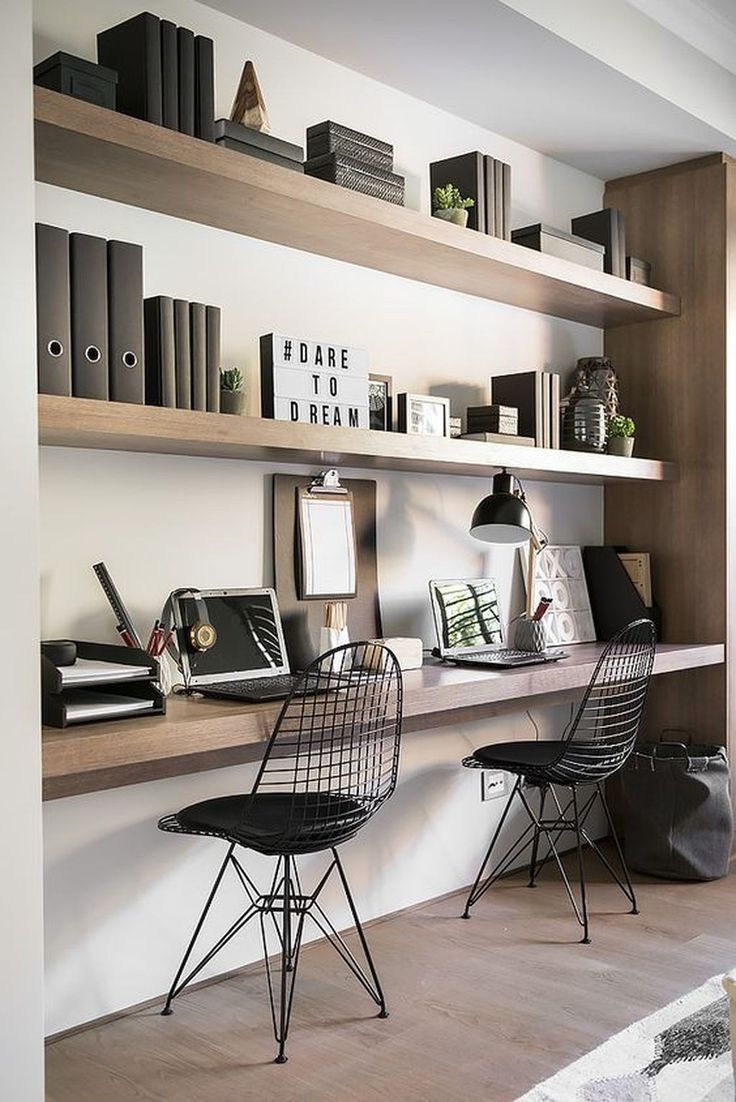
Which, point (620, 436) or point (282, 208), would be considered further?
point (620, 436)

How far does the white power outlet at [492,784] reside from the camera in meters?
3.86

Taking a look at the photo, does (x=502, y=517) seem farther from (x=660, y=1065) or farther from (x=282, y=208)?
(x=660, y=1065)

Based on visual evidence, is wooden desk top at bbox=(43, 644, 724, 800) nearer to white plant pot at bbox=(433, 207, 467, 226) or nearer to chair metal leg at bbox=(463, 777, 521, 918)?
chair metal leg at bbox=(463, 777, 521, 918)

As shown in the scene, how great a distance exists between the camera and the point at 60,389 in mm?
2336

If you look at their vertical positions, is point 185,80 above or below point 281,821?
above

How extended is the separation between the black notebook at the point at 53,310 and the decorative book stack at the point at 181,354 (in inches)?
10.3

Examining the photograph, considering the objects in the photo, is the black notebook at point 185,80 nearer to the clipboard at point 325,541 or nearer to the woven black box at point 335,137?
the woven black box at point 335,137

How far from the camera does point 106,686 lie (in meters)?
2.52

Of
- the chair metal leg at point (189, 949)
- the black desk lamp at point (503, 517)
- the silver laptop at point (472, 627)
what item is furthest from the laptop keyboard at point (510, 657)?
the chair metal leg at point (189, 949)

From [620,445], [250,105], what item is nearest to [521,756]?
[620,445]

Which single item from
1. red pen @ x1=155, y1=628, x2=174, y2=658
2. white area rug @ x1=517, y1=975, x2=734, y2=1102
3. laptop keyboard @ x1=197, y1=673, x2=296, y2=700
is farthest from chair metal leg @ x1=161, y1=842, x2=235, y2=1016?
white area rug @ x1=517, y1=975, x2=734, y2=1102

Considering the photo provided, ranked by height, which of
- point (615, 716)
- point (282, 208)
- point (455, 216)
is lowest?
point (615, 716)

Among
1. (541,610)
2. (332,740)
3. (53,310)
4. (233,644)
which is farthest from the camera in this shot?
(541,610)

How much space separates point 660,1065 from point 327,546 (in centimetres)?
153
